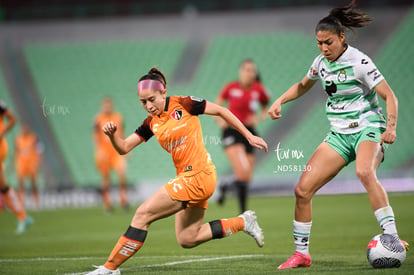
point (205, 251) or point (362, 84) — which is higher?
point (362, 84)

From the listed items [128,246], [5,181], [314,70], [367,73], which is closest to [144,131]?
[128,246]

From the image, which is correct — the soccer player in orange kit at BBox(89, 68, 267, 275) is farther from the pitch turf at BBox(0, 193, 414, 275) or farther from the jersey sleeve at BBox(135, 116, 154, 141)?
the pitch turf at BBox(0, 193, 414, 275)

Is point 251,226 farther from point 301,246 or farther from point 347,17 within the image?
point 347,17

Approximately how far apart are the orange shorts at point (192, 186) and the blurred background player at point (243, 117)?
5035 millimetres

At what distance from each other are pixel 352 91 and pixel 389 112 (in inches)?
17.7

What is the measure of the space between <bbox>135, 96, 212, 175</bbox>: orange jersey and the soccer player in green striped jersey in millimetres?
1027

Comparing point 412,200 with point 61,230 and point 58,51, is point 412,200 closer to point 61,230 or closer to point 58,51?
point 61,230

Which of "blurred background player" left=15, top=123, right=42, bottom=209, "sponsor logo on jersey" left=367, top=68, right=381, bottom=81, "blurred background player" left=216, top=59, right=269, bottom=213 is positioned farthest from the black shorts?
"blurred background player" left=15, top=123, right=42, bottom=209

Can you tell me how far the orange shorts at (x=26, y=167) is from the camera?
20.4 meters

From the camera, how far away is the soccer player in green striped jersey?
236 inches

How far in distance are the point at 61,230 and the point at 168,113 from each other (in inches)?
252

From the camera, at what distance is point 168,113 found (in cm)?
632

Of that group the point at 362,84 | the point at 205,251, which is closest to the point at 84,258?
the point at 205,251

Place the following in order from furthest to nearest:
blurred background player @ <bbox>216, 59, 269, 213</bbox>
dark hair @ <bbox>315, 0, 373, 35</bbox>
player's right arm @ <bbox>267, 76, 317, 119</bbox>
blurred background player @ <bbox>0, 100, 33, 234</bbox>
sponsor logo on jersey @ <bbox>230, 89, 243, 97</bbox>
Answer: sponsor logo on jersey @ <bbox>230, 89, 243, 97</bbox> < blurred background player @ <bbox>216, 59, 269, 213</bbox> < blurred background player @ <bbox>0, 100, 33, 234</bbox> < player's right arm @ <bbox>267, 76, 317, 119</bbox> < dark hair @ <bbox>315, 0, 373, 35</bbox>
